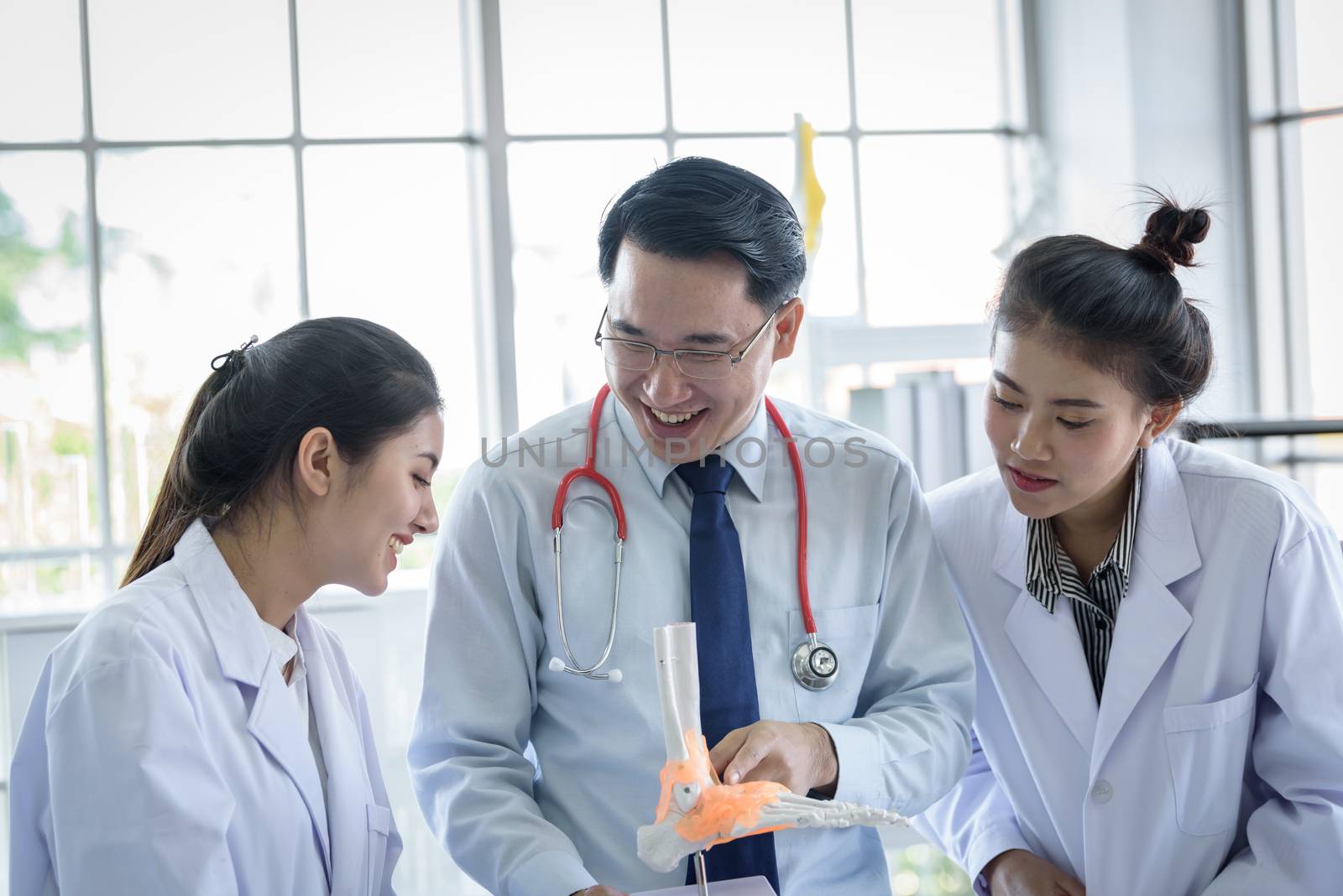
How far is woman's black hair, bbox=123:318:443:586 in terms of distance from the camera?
1384 millimetres

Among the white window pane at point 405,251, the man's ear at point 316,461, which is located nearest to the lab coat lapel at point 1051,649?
the man's ear at point 316,461

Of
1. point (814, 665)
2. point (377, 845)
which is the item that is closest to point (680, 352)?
point (814, 665)

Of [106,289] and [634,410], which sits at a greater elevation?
[106,289]

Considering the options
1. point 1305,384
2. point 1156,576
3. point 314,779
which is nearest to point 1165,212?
point 1156,576

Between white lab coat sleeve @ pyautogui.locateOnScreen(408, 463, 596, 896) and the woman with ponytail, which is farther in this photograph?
white lab coat sleeve @ pyautogui.locateOnScreen(408, 463, 596, 896)

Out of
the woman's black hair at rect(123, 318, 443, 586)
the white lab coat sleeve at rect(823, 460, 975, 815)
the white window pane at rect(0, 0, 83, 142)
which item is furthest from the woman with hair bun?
the white window pane at rect(0, 0, 83, 142)

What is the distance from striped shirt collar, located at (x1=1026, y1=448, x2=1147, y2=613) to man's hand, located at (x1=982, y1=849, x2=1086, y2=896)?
0.37 meters

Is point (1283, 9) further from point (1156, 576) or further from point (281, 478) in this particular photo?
point (281, 478)

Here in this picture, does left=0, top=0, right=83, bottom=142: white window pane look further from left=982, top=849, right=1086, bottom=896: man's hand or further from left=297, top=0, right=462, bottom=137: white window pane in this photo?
left=982, top=849, right=1086, bottom=896: man's hand

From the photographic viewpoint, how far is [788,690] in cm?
147

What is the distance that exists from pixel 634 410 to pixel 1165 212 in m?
0.81

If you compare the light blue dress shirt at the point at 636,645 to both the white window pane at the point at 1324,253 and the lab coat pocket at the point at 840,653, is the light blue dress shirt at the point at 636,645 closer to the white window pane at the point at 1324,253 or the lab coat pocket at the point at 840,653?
the lab coat pocket at the point at 840,653

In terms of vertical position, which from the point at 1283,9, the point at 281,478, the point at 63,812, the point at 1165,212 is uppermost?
the point at 1283,9

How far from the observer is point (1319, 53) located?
3.29 meters
